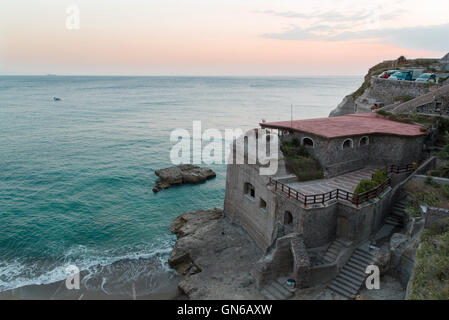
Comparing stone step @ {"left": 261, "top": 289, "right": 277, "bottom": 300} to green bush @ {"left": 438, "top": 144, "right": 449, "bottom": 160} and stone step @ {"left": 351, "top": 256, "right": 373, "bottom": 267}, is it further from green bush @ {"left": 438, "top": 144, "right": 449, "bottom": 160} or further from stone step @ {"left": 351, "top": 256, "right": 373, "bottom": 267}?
green bush @ {"left": 438, "top": 144, "right": 449, "bottom": 160}

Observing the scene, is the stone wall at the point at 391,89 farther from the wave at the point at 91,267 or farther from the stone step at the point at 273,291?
the wave at the point at 91,267

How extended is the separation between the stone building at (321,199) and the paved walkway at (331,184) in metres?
0.07

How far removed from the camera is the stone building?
1934 centimetres

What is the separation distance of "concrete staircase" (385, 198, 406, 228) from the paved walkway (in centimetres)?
295

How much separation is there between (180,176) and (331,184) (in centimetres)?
2482

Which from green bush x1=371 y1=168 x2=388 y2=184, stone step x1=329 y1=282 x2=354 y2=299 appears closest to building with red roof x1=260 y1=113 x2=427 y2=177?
green bush x1=371 y1=168 x2=388 y2=184

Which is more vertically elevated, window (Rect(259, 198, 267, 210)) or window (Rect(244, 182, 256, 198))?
window (Rect(244, 182, 256, 198))

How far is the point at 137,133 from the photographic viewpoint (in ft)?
247

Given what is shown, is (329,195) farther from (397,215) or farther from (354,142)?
(354,142)

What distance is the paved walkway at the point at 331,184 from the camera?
22.1 meters

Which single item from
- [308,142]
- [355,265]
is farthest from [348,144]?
[355,265]
